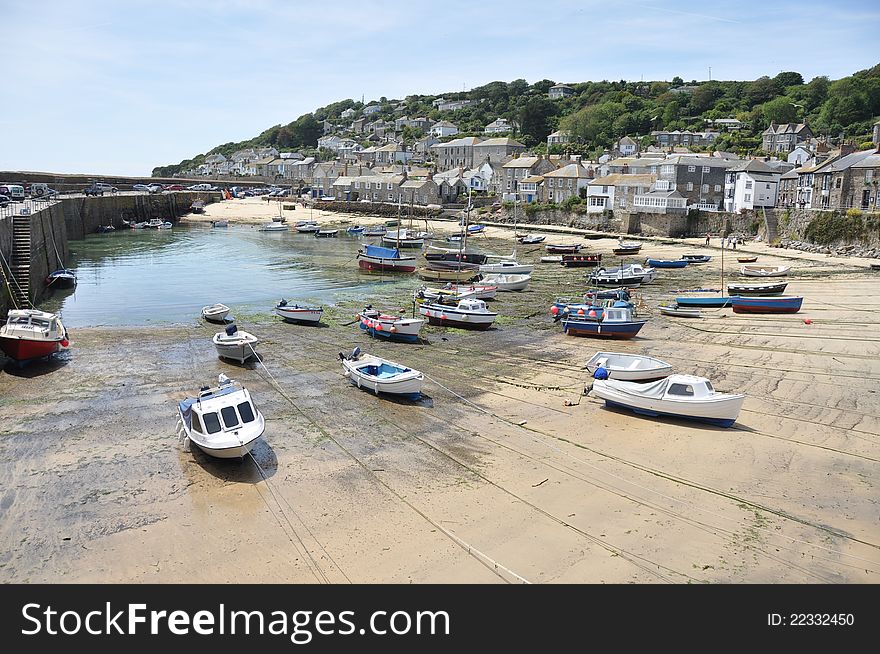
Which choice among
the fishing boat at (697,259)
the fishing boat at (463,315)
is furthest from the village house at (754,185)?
the fishing boat at (463,315)

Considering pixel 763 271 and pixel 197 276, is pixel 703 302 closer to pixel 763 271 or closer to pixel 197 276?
pixel 763 271

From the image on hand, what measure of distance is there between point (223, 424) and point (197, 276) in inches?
1434

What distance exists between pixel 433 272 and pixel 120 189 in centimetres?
8815

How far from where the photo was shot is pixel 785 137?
101 metres

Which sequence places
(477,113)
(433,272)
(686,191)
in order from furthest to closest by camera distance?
(477,113), (686,191), (433,272)

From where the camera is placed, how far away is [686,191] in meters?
71.4

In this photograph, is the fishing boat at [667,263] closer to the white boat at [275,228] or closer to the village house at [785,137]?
the white boat at [275,228]

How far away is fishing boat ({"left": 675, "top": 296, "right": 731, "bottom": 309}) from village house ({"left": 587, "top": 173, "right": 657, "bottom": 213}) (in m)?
40.3

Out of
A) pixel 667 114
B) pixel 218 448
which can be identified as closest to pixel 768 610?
pixel 218 448

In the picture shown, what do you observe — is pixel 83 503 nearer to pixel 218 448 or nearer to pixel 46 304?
pixel 218 448

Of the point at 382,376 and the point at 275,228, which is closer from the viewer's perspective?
the point at 382,376

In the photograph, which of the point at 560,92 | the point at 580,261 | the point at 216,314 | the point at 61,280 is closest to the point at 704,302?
the point at 580,261

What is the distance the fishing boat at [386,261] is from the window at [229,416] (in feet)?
115

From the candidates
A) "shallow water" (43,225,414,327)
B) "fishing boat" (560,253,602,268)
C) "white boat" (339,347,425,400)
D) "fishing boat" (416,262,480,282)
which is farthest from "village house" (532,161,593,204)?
"white boat" (339,347,425,400)
